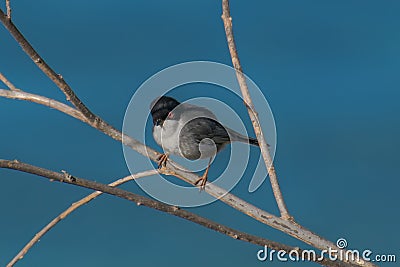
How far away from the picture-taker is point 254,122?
256 centimetres

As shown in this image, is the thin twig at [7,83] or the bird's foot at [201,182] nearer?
the bird's foot at [201,182]

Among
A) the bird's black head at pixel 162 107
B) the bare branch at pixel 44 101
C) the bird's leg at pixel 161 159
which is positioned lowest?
the bird's leg at pixel 161 159

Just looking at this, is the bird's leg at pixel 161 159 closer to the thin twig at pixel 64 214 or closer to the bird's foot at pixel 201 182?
the thin twig at pixel 64 214

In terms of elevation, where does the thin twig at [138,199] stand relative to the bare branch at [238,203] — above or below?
below

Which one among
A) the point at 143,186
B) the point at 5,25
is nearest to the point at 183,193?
the point at 143,186

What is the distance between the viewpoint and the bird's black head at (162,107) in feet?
11.3

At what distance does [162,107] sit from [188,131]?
239 millimetres

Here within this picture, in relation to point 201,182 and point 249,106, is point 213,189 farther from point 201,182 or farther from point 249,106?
point 249,106

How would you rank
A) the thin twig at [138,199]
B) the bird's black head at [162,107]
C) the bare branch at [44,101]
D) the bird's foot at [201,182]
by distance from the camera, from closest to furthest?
the thin twig at [138,199] < the bird's foot at [201,182] < the bare branch at [44,101] < the bird's black head at [162,107]

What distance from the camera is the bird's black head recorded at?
345cm

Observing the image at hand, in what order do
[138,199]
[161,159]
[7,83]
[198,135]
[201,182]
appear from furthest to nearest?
[198,135], [7,83], [161,159], [201,182], [138,199]

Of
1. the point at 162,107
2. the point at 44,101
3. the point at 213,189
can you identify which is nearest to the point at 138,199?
the point at 213,189

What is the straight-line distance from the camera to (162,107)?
3473mm

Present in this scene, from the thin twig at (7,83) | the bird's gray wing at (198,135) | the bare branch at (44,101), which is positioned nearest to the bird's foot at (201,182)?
the bare branch at (44,101)
